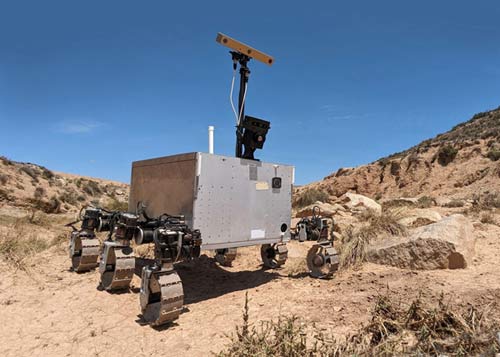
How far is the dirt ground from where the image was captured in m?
3.32

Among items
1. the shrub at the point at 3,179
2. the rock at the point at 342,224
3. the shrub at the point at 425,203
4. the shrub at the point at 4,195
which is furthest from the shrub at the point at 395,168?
the shrub at the point at 3,179

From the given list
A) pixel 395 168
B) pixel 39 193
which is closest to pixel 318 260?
pixel 39 193

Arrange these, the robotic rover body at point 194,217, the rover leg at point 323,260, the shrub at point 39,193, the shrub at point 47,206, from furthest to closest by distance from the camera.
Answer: the shrub at point 39,193 → the shrub at point 47,206 → the rover leg at point 323,260 → the robotic rover body at point 194,217

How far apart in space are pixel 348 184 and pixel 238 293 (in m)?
24.6

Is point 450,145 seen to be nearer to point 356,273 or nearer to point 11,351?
point 356,273

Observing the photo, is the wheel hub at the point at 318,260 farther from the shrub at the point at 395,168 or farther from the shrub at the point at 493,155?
the shrub at the point at 395,168

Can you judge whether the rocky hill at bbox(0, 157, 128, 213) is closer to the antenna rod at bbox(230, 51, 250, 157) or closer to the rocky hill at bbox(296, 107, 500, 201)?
the antenna rod at bbox(230, 51, 250, 157)

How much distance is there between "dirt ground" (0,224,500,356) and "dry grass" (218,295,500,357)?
1.08 ft

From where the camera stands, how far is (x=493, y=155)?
20281mm

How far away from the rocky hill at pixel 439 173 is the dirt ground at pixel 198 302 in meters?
14.3

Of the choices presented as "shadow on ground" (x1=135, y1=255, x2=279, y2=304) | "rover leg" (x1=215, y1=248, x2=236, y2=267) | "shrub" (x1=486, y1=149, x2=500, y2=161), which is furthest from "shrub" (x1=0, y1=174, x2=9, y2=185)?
"shrub" (x1=486, y1=149, x2=500, y2=161)

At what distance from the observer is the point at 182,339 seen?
11.2 ft

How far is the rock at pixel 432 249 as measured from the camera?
5090 mm

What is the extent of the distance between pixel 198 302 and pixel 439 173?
2268cm
